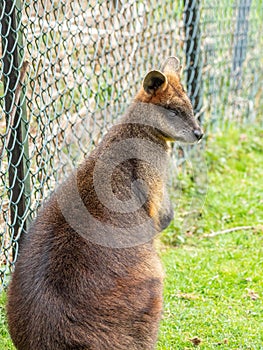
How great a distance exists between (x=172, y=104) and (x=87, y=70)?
2011 mm

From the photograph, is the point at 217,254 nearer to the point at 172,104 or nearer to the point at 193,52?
the point at 172,104

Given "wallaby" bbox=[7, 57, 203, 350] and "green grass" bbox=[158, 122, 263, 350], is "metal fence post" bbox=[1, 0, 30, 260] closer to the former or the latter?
"wallaby" bbox=[7, 57, 203, 350]

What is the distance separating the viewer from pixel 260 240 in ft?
19.7

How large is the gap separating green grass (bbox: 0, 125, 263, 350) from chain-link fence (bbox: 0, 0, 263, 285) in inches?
20.2

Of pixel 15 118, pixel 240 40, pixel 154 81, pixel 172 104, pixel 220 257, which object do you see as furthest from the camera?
pixel 240 40

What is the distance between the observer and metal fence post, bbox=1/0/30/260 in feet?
14.9

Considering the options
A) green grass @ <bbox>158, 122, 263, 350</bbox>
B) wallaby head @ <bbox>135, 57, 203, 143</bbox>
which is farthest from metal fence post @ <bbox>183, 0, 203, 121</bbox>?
wallaby head @ <bbox>135, 57, 203, 143</bbox>

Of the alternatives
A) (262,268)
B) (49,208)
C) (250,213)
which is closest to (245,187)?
(250,213)

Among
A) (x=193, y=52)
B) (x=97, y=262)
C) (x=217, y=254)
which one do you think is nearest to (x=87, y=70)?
(x=193, y=52)

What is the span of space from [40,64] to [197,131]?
130 cm

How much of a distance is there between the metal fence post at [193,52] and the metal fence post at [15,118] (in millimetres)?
2714

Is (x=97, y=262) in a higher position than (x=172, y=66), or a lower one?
lower

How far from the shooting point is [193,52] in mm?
7117

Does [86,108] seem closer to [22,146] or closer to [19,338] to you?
[22,146]
